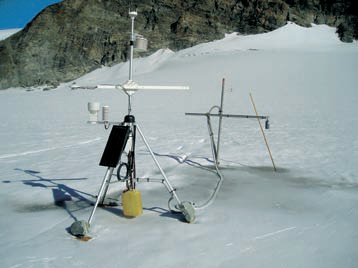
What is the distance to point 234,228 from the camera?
4277 mm

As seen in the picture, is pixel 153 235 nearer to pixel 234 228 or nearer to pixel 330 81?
pixel 234 228

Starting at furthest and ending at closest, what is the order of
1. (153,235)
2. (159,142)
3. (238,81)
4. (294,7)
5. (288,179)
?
(294,7), (238,81), (159,142), (288,179), (153,235)

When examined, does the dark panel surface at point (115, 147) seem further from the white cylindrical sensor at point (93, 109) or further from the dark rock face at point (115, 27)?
the dark rock face at point (115, 27)

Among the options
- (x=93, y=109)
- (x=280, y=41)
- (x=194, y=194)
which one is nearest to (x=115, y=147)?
(x=93, y=109)

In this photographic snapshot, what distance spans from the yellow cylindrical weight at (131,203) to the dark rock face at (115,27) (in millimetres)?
44523

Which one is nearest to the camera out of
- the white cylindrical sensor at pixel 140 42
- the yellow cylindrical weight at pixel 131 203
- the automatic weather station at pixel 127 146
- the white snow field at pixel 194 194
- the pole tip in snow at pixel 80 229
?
the white snow field at pixel 194 194

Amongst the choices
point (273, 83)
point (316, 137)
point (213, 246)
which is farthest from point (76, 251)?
point (273, 83)

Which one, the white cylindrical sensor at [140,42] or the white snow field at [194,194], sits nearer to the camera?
the white snow field at [194,194]

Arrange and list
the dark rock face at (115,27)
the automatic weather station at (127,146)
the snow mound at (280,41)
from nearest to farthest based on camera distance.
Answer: the automatic weather station at (127,146) < the snow mound at (280,41) < the dark rock face at (115,27)

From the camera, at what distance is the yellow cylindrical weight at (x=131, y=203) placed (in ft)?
14.6

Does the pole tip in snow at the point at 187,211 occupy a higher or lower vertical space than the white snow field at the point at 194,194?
higher

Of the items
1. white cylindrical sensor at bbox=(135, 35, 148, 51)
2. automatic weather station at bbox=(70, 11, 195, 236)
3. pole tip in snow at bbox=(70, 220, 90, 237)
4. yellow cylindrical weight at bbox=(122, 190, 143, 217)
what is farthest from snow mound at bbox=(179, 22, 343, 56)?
pole tip in snow at bbox=(70, 220, 90, 237)

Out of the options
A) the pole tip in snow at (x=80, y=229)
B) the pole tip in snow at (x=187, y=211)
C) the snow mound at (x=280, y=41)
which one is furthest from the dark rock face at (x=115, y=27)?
the pole tip in snow at (x=80, y=229)

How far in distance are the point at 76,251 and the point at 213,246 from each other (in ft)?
4.43
